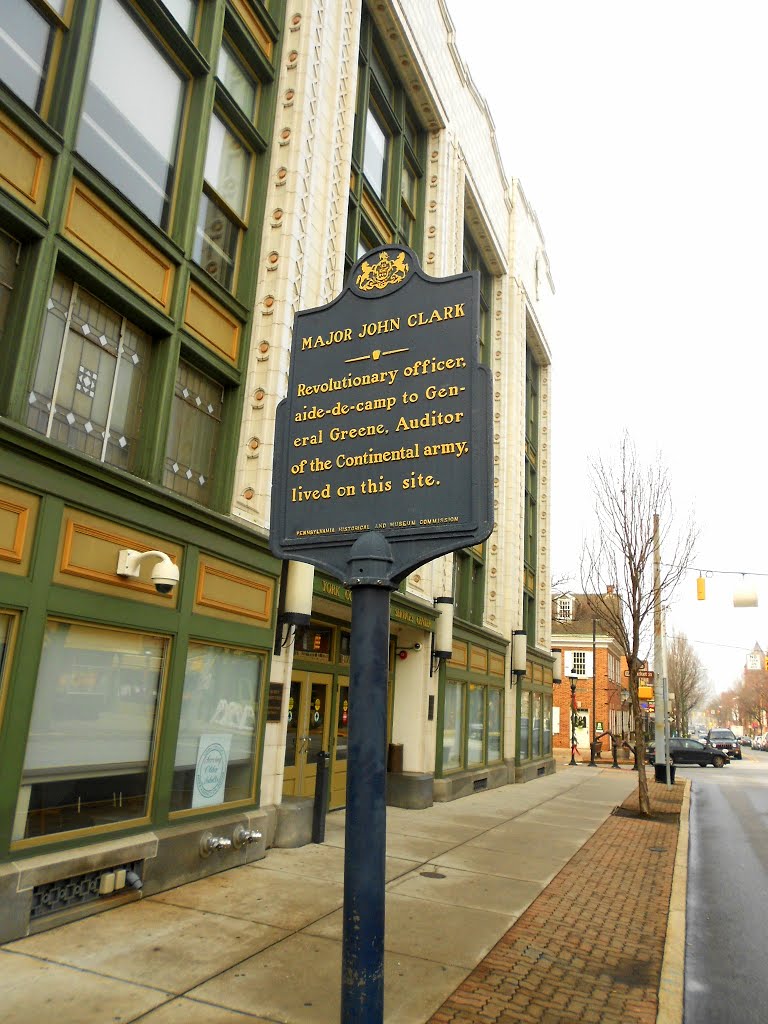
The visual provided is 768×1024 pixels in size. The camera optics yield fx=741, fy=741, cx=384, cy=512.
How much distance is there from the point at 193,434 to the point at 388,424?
18.8 ft

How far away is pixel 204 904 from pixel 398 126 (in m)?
16.1

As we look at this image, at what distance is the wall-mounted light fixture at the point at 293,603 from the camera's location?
10062 millimetres

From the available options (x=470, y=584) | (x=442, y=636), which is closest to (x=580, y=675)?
(x=470, y=584)

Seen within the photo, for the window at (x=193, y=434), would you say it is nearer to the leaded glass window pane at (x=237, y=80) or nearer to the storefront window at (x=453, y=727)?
the leaded glass window pane at (x=237, y=80)

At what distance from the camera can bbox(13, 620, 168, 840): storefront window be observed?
6602mm

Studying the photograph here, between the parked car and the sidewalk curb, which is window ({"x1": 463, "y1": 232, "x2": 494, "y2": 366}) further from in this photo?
the parked car

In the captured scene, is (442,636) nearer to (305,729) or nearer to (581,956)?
(305,729)

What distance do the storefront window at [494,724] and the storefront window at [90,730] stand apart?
14.4 meters

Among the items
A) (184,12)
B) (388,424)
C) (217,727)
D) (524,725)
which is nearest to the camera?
(388,424)

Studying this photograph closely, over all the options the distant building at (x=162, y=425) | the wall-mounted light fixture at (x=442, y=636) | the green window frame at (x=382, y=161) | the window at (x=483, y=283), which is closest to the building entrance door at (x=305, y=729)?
the distant building at (x=162, y=425)

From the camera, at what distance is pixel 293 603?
33.1 feet

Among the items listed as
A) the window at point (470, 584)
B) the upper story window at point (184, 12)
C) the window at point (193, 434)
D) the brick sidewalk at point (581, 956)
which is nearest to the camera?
the brick sidewalk at point (581, 956)

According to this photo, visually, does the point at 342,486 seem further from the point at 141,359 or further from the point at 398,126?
the point at 398,126

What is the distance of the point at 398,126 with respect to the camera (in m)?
16.9
